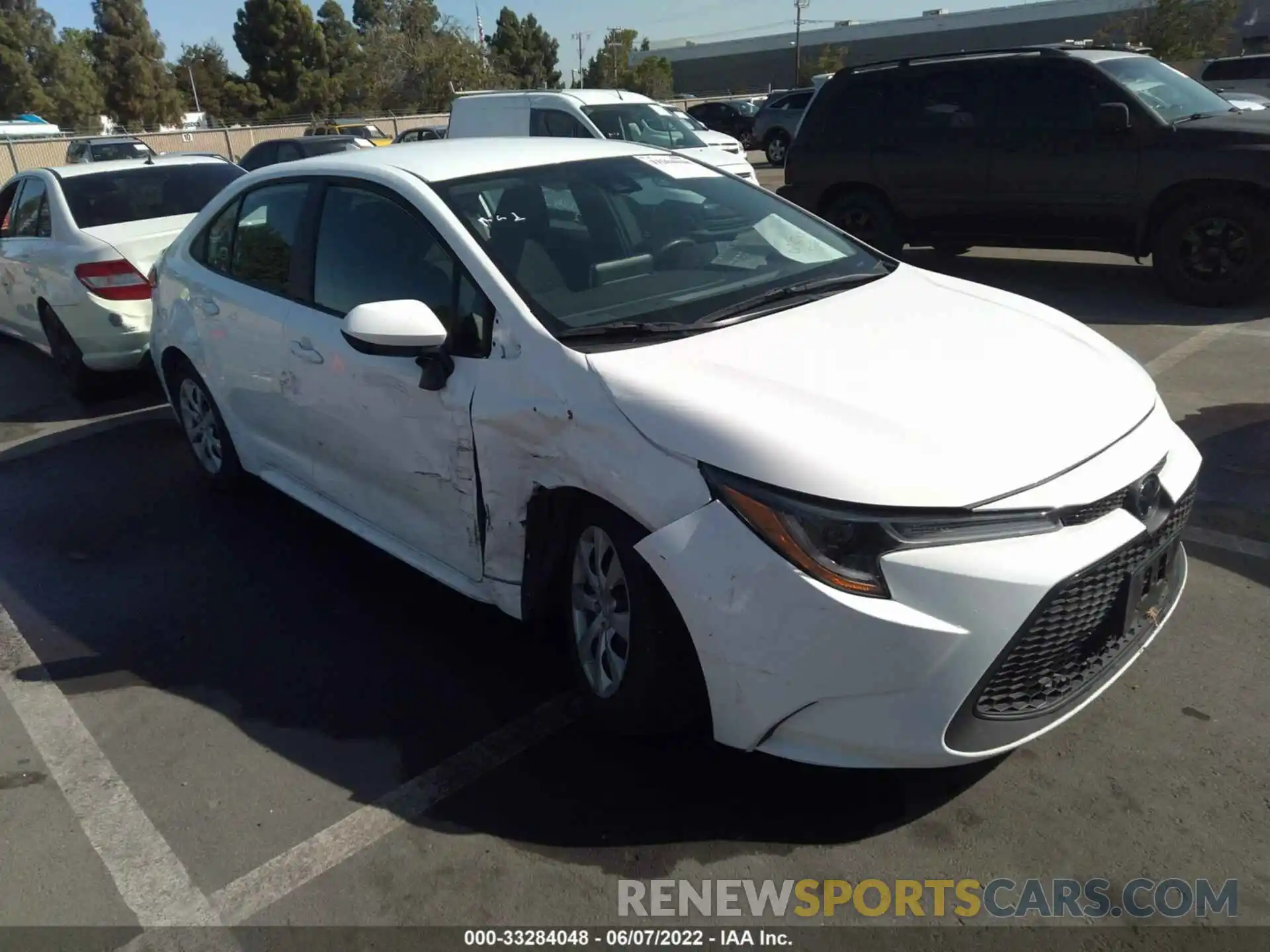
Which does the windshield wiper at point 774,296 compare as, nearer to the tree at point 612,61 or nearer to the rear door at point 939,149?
the rear door at point 939,149

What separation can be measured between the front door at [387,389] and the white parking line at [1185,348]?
15.4 ft

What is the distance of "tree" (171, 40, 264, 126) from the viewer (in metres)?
55.8

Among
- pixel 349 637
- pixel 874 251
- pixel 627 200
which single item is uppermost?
pixel 627 200

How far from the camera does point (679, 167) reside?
428 centimetres

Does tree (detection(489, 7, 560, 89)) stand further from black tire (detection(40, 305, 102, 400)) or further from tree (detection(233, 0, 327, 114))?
black tire (detection(40, 305, 102, 400))

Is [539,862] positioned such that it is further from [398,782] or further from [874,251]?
[874,251]

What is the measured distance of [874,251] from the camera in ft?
13.8

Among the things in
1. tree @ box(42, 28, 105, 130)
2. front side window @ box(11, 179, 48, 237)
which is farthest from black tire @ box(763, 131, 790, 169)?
tree @ box(42, 28, 105, 130)

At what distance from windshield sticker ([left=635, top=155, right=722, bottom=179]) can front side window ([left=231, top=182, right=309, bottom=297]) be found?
4.73 feet

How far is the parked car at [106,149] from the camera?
75.0 ft

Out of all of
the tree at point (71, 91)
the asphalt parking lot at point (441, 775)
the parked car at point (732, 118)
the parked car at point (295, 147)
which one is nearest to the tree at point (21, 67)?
the tree at point (71, 91)

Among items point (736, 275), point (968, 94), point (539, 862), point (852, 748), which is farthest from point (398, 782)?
point (968, 94)

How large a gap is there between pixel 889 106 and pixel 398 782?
826cm

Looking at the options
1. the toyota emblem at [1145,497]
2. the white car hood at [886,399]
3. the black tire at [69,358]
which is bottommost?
the black tire at [69,358]
